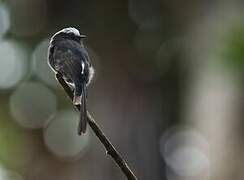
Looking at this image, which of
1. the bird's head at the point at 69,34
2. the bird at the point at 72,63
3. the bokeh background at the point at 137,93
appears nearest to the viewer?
the bird at the point at 72,63

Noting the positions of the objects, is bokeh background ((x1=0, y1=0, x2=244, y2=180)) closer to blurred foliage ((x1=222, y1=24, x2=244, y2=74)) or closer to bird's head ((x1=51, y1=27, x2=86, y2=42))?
blurred foliage ((x1=222, y1=24, x2=244, y2=74))

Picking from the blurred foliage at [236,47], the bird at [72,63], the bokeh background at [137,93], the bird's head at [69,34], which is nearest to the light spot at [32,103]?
the bokeh background at [137,93]

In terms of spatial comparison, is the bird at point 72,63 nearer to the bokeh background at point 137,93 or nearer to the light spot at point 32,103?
the bokeh background at point 137,93

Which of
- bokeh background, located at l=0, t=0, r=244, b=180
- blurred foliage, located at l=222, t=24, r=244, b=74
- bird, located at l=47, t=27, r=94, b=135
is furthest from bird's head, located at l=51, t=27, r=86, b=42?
bokeh background, located at l=0, t=0, r=244, b=180

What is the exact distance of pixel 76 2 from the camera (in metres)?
12.4

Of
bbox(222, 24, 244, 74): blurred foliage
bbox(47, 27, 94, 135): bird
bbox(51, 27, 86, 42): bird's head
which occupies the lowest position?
bbox(222, 24, 244, 74): blurred foliage

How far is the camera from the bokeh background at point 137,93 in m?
12.2

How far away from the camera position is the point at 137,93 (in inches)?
504

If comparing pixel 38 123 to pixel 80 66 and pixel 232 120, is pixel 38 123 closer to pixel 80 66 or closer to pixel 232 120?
pixel 232 120

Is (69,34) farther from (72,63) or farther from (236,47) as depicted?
(236,47)

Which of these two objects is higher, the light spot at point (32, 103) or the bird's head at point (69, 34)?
the bird's head at point (69, 34)

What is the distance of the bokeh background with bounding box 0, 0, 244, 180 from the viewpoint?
40.1 ft

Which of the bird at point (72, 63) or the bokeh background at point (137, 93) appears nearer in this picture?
the bird at point (72, 63)

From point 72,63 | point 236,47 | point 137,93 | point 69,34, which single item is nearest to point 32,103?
point 137,93
